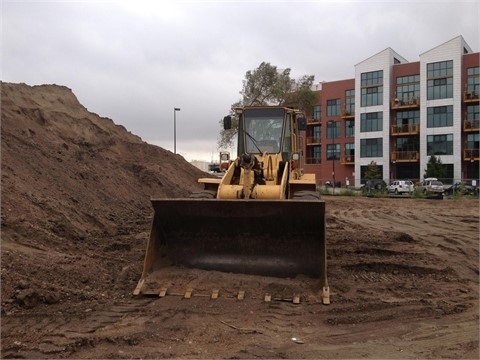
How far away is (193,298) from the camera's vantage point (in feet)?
21.5

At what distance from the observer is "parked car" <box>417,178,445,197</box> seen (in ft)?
119

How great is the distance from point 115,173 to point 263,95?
28.8 metres

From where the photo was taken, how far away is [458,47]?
167 feet

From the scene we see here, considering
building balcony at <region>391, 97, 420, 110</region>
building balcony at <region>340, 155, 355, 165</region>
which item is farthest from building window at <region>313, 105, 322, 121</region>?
building balcony at <region>391, 97, 420, 110</region>

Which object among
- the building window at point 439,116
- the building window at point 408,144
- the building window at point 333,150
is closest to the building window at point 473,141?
the building window at point 439,116

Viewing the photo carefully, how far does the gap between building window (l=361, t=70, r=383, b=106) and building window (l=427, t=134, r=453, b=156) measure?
24.3ft

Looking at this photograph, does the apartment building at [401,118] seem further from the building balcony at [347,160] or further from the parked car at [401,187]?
the parked car at [401,187]

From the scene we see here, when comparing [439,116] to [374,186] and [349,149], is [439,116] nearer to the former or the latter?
[349,149]

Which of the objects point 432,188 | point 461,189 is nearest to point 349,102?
point 432,188

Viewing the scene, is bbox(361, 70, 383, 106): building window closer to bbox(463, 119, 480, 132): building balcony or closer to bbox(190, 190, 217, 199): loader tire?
bbox(463, 119, 480, 132): building balcony

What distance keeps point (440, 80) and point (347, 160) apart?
46.5ft

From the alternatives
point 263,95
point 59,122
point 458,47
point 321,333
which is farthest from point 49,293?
point 458,47

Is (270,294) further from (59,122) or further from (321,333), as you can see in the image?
(59,122)

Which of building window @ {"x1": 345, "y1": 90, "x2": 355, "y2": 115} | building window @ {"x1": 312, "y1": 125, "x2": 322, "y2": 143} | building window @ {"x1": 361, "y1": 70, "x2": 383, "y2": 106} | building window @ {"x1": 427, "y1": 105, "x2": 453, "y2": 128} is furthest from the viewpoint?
building window @ {"x1": 312, "y1": 125, "x2": 322, "y2": 143}
